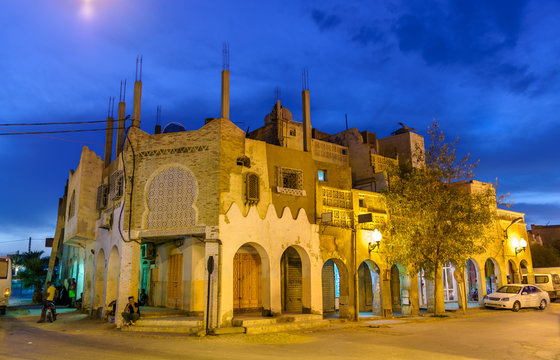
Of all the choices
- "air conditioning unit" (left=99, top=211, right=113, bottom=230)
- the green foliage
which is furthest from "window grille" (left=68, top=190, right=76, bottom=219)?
the green foliage

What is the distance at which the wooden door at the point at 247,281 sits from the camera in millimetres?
19438

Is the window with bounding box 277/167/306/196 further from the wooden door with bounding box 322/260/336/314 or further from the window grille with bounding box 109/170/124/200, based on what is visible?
the window grille with bounding box 109/170/124/200

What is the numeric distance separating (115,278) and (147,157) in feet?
18.9

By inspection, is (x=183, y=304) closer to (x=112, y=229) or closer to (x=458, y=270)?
(x=112, y=229)

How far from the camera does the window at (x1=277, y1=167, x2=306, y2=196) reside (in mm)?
18406

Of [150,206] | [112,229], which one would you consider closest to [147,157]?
[150,206]

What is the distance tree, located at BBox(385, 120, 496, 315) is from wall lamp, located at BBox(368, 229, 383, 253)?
85 centimetres

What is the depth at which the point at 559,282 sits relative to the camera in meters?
31.5

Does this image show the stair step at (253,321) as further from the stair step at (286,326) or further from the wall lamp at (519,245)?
the wall lamp at (519,245)

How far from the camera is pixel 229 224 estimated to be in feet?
54.1

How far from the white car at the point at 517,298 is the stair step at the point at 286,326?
Result: 495 inches

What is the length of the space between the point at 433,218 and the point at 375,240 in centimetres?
337

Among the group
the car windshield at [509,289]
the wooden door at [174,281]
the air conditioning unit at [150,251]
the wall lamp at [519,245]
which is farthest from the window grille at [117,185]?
the wall lamp at [519,245]

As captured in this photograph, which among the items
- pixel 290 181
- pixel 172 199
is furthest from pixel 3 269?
pixel 290 181
